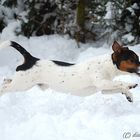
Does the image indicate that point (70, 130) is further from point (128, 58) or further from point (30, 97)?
point (30, 97)

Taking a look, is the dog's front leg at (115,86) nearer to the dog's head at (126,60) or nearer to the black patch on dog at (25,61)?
the dog's head at (126,60)

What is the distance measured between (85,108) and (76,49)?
4.94 meters

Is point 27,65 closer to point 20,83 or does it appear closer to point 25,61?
point 25,61

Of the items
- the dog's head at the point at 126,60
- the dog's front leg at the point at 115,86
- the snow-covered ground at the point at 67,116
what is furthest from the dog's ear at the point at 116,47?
the snow-covered ground at the point at 67,116

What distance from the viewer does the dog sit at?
6.28 meters

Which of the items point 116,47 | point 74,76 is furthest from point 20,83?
point 116,47

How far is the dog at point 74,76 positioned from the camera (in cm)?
628

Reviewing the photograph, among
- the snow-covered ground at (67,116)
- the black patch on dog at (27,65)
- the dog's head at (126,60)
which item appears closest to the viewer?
the snow-covered ground at (67,116)

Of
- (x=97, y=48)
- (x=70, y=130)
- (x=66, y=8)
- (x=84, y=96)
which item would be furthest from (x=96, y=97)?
(x=66, y=8)

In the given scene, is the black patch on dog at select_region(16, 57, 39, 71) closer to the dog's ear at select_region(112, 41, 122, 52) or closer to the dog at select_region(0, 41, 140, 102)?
the dog at select_region(0, 41, 140, 102)

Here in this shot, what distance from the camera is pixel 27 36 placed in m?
12.0

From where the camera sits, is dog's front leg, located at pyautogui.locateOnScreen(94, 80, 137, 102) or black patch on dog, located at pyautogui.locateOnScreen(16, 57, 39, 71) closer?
dog's front leg, located at pyautogui.locateOnScreen(94, 80, 137, 102)

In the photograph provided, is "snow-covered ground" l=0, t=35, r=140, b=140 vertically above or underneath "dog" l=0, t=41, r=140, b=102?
A: underneath

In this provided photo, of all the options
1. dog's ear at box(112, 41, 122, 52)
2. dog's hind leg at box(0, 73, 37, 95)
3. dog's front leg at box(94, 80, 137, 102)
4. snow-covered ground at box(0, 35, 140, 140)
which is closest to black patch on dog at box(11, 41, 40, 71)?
A: dog's hind leg at box(0, 73, 37, 95)
